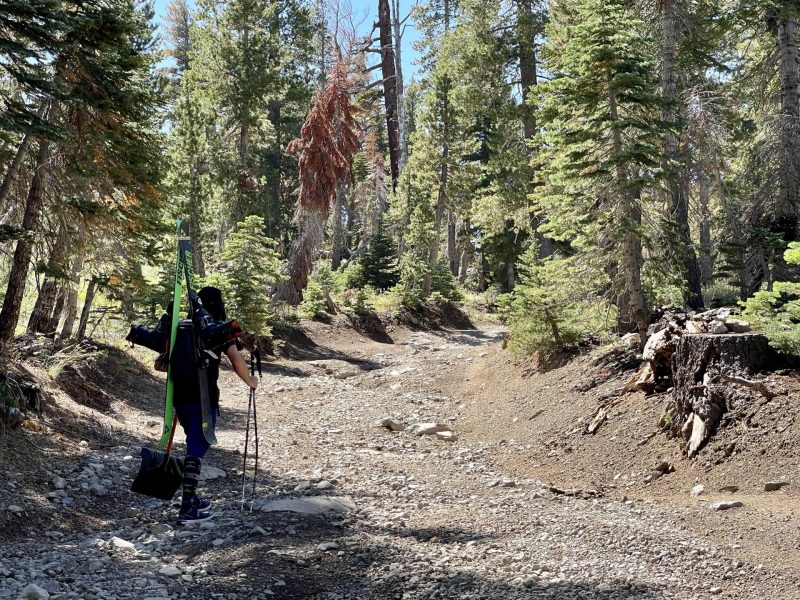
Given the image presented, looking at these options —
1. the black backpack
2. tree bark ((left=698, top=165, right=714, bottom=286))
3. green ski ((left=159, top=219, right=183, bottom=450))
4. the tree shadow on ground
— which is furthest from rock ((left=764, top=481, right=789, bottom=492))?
the tree shadow on ground

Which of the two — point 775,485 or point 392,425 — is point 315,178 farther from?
point 775,485

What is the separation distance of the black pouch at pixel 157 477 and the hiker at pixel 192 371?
113 mm

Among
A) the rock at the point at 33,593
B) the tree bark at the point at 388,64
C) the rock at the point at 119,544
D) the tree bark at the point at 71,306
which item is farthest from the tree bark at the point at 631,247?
the tree bark at the point at 388,64

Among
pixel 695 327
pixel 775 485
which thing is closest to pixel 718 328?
pixel 695 327

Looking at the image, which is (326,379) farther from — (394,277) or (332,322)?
(394,277)

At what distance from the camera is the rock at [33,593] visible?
4500mm

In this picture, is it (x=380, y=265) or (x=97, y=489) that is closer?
(x=97, y=489)

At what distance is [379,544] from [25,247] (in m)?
7.75

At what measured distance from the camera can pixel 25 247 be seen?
35.9 ft

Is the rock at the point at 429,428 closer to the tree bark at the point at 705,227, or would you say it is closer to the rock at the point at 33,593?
the tree bark at the point at 705,227

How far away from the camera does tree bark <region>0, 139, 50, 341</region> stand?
1080cm

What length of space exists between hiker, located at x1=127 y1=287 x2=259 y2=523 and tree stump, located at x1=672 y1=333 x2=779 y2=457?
16.0 ft

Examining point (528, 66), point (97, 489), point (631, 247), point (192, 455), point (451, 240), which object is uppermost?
point (528, 66)

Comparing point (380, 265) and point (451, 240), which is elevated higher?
point (451, 240)
